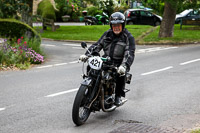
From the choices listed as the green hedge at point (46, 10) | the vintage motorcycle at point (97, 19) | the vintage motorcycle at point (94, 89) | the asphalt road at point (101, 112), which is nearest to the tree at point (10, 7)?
the asphalt road at point (101, 112)

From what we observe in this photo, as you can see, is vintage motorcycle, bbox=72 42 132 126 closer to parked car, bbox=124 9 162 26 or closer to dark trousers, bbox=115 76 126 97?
dark trousers, bbox=115 76 126 97

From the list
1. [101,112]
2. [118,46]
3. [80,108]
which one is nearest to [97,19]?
[101,112]

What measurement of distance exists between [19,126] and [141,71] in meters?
6.13

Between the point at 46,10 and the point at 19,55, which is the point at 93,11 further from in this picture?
the point at 19,55

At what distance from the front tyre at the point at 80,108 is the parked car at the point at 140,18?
1215 inches

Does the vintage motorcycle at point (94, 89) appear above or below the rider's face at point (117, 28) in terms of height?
below

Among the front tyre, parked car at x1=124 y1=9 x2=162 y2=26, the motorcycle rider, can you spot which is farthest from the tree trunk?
the front tyre

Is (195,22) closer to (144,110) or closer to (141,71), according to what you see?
(141,71)

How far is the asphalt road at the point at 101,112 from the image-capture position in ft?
19.8

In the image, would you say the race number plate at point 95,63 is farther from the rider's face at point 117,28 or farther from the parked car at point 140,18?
the parked car at point 140,18

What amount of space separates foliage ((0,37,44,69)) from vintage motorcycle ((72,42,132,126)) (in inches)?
249

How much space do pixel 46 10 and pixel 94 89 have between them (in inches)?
1275

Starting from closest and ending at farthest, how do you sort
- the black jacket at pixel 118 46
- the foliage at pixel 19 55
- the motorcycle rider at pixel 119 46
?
the motorcycle rider at pixel 119 46 < the black jacket at pixel 118 46 < the foliage at pixel 19 55

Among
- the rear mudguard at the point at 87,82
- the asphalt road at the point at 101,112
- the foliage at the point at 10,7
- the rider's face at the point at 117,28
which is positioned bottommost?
the asphalt road at the point at 101,112
